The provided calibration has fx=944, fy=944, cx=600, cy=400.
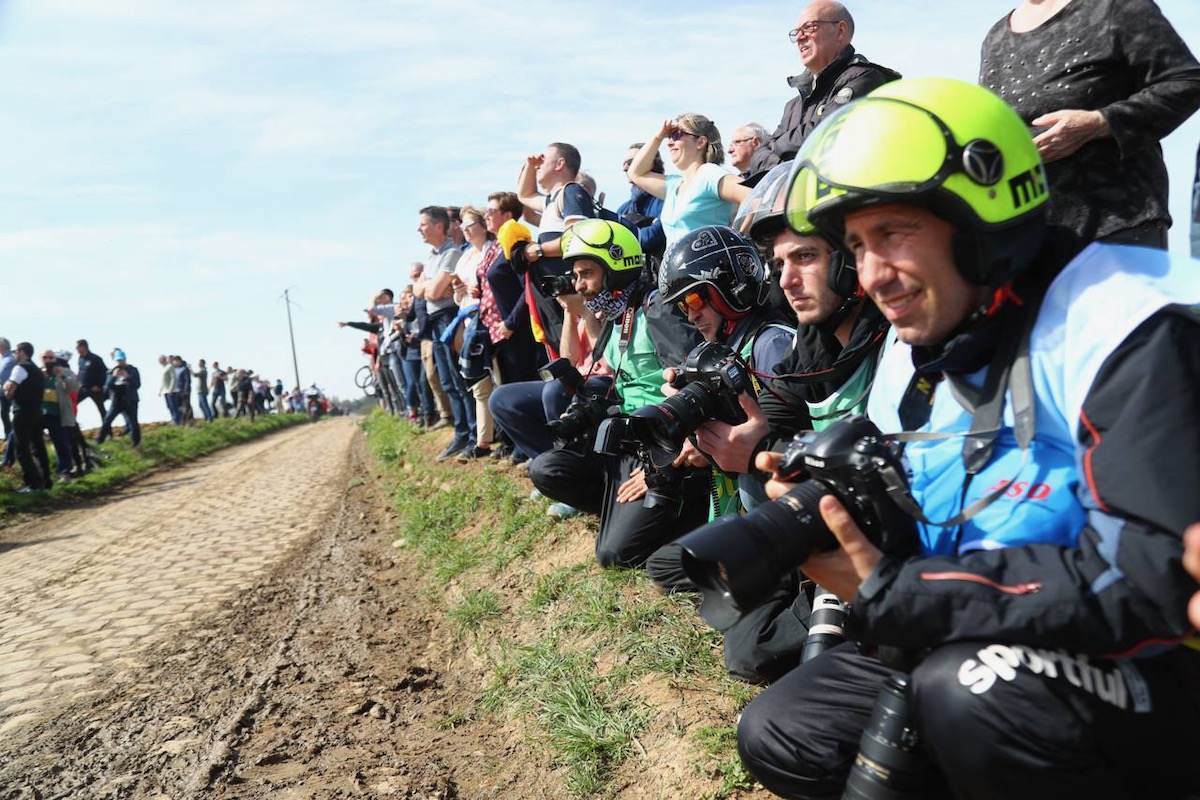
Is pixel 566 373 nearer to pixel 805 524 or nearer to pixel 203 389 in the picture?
pixel 805 524

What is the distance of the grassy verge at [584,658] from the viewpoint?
341 centimetres

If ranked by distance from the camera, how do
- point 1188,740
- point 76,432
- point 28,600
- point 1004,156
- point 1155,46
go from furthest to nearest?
point 76,432 < point 28,600 < point 1155,46 < point 1004,156 < point 1188,740

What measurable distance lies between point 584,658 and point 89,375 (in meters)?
20.5

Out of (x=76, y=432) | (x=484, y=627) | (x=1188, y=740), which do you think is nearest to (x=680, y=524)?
(x=484, y=627)

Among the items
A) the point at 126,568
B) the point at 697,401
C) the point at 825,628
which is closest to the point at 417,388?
the point at 126,568

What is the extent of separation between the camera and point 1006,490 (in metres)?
1.99

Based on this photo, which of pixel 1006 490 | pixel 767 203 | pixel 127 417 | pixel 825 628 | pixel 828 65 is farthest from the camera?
pixel 127 417

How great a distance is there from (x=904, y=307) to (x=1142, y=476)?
684 mm

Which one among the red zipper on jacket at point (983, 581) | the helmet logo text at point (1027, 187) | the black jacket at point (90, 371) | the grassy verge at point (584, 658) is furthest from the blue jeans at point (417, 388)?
the red zipper on jacket at point (983, 581)

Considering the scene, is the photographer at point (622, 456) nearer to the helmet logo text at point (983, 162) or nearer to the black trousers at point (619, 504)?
the black trousers at point (619, 504)

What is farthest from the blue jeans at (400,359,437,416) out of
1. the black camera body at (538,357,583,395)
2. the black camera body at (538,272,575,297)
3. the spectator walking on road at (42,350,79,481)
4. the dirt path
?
the black camera body at (538,357,583,395)

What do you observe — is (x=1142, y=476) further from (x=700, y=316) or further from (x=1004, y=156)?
(x=700, y=316)

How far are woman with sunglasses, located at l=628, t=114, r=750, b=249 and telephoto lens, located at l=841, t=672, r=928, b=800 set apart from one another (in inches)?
160

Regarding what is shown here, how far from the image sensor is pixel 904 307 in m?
2.21
